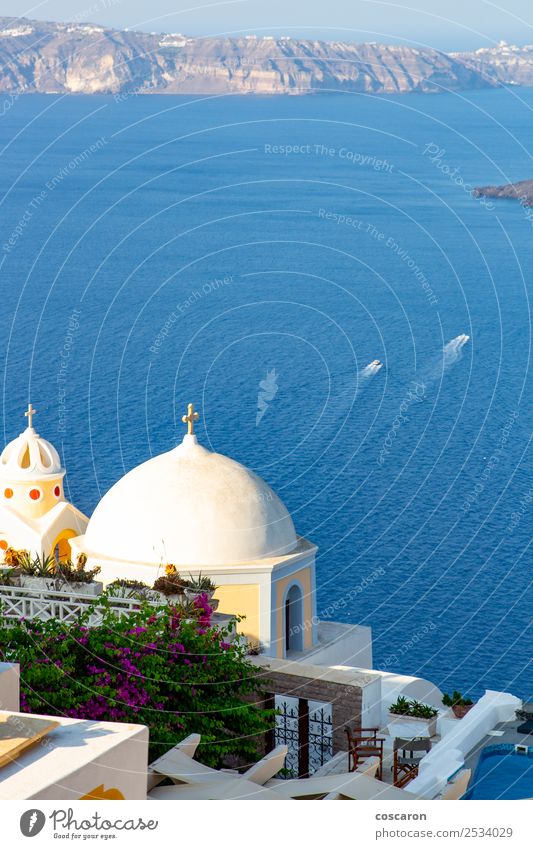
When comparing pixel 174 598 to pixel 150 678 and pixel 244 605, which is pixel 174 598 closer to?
pixel 244 605

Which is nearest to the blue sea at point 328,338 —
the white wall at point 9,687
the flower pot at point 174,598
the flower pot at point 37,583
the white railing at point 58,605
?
the flower pot at point 174,598

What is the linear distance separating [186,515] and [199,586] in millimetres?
1596

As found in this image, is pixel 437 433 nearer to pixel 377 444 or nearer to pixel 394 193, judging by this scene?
pixel 377 444

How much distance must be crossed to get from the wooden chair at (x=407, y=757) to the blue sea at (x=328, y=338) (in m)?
6.54

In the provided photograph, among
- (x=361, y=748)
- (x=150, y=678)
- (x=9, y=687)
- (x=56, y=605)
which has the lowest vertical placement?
(x=361, y=748)

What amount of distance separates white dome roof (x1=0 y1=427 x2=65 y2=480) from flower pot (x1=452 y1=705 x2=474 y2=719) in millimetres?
9796

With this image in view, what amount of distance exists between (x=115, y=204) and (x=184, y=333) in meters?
31.9

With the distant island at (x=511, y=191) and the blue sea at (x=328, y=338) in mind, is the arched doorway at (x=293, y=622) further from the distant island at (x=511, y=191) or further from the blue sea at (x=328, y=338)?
the distant island at (x=511, y=191)

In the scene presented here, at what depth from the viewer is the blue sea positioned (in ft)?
185

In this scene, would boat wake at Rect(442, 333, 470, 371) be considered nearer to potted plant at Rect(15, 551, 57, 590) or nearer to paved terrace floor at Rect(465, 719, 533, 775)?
paved terrace floor at Rect(465, 719, 533, 775)

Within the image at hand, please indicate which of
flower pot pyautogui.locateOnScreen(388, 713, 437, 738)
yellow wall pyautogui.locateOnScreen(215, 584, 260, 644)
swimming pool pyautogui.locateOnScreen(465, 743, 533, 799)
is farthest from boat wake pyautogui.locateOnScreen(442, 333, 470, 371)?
flower pot pyautogui.locateOnScreen(388, 713, 437, 738)

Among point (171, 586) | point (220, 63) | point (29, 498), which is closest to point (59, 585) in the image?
point (171, 586)

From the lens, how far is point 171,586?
24.6 metres
